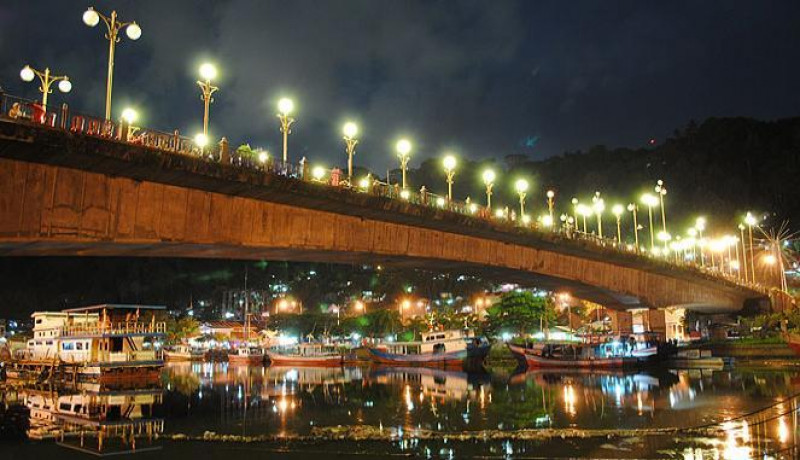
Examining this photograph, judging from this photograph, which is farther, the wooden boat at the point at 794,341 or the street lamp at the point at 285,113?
the wooden boat at the point at 794,341

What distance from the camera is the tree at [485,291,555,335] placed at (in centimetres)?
6817

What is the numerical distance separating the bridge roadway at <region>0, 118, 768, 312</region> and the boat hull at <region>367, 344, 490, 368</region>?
1620cm

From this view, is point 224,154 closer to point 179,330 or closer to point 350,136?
point 350,136

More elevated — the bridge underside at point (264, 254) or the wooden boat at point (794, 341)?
the bridge underside at point (264, 254)

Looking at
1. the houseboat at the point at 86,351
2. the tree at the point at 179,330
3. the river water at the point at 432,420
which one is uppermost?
the tree at the point at 179,330

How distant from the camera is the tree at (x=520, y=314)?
68.2 m

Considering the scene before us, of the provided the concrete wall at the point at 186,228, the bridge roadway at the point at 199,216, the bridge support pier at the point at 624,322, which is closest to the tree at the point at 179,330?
the bridge support pier at the point at 624,322

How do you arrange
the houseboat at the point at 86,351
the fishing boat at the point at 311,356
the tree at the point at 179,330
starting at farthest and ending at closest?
the tree at the point at 179,330 → the fishing boat at the point at 311,356 → the houseboat at the point at 86,351

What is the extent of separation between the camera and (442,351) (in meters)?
57.4

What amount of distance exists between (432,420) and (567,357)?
30692 mm

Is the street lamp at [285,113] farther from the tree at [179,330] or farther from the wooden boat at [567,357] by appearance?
the tree at [179,330]

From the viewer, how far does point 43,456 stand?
15594 mm

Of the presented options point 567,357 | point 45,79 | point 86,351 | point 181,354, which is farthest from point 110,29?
point 181,354

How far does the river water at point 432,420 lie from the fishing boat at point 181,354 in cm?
4536
